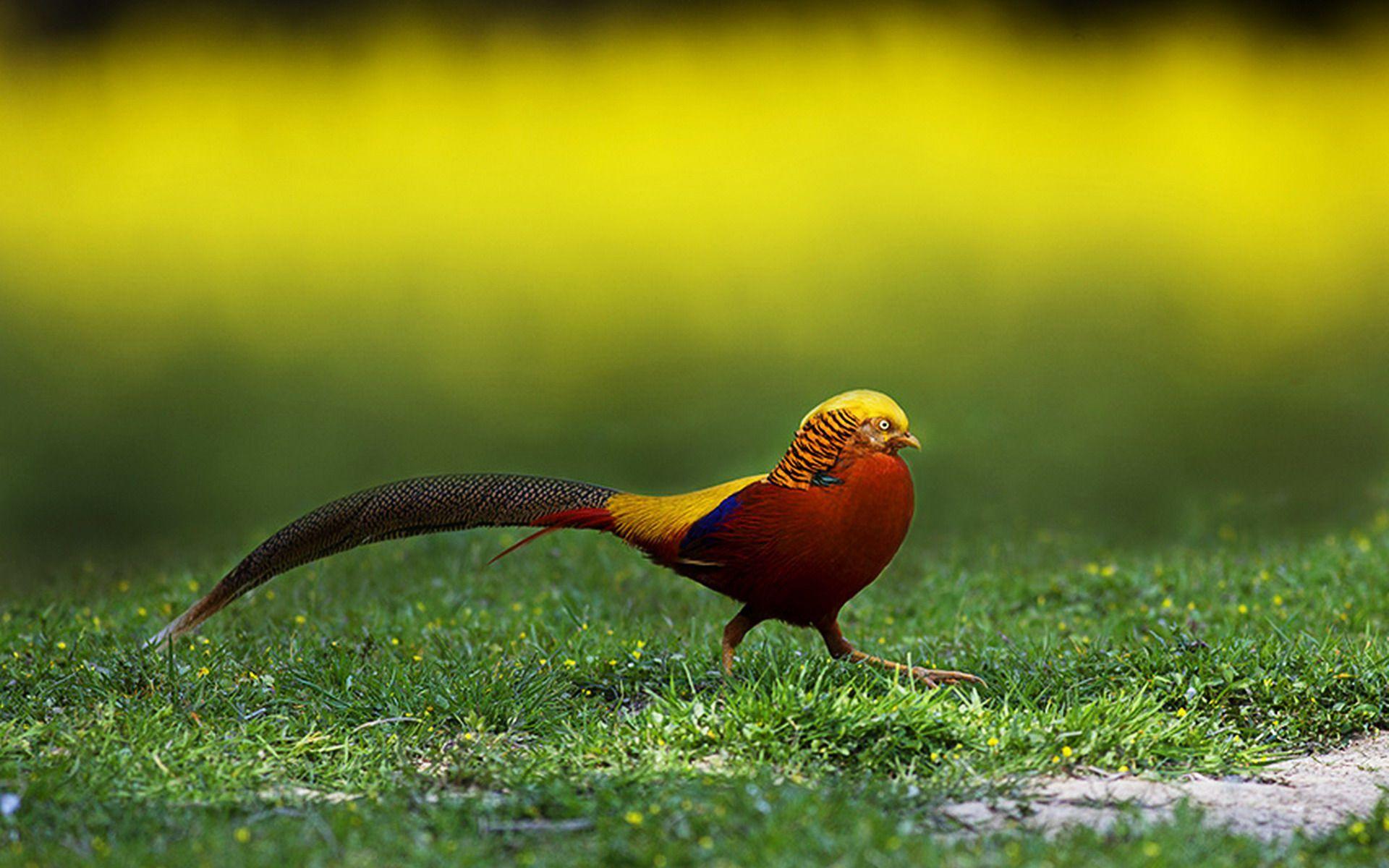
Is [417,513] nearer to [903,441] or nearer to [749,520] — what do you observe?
[749,520]

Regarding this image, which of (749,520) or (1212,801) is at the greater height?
(749,520)

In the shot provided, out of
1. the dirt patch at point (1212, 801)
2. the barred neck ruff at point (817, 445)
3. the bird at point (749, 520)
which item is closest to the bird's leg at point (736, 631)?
the bird at point (749, 520)

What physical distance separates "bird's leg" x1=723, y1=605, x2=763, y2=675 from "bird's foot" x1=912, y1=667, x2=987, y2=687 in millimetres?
519

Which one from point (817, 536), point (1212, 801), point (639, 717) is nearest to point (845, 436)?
point (817, 536)

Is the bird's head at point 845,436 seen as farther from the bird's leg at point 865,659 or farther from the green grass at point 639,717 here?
the green grass at point 639,717

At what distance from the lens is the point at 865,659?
16.0 ft

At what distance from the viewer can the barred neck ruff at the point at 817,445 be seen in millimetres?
4582

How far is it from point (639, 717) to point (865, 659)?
775mm

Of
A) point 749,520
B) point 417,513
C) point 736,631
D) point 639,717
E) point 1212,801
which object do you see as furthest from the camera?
point 417,513

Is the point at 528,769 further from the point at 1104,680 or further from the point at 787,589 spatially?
the point at 1104,680

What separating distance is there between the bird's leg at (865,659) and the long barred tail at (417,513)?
2.67ft

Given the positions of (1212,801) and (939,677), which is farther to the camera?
A: (939,677)

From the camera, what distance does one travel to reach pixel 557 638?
5.76 metres

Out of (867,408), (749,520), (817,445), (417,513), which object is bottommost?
(417,513)
